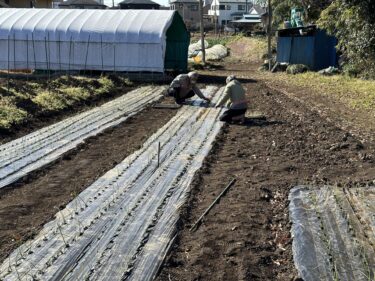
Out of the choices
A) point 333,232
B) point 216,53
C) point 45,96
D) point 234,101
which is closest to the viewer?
point 333,232

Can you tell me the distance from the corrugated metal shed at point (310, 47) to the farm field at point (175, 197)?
12231 mm

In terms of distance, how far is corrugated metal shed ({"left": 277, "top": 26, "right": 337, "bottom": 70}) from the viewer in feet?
72.1

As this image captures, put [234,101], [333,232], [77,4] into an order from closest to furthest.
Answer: [333,232] → [234,101] → [77,4]

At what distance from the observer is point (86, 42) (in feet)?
63.9

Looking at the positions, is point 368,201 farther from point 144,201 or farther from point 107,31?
point 107,31

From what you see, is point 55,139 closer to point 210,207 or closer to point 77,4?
point 210,207

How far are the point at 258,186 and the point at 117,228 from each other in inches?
80.9

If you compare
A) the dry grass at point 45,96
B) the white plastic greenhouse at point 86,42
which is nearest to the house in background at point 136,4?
the white plastic greenhouse at point 86,42

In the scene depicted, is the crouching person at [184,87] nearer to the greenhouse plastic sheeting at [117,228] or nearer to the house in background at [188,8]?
the greenhouse plastic sheeting at [117,228]

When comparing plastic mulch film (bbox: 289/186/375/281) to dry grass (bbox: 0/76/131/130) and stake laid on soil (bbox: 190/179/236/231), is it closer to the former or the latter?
stake laid on soil (bbox: 190/179/236/231)

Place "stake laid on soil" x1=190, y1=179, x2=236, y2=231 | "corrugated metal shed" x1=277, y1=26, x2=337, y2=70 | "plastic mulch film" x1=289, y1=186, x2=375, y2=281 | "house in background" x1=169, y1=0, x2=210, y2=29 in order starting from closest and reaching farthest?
"plastic mulch film" x1=289, y1=186, x2=375, y2=281 → "stake laid on soil" x1=190, y1=179, x2=236, y2=231 → "corrugated metal shed" x1=277, y1=26, x2=337, y2=70 → "house in background" x1=169, y1=0, x2=210, y2=29

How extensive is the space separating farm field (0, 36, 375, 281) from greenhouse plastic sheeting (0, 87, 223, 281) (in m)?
0.01

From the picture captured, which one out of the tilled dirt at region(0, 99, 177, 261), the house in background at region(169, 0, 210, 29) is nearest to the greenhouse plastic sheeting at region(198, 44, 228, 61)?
the tilled dirt at region(0, 99, 177, 261)

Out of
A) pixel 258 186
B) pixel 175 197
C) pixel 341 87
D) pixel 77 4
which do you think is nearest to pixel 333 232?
pixel 258 186
